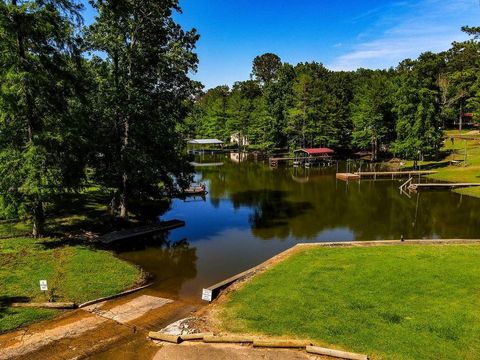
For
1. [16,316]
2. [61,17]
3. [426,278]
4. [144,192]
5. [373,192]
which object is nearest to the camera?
[16,316]

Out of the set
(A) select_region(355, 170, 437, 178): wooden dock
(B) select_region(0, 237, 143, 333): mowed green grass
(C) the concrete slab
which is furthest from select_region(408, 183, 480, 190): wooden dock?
(C) the concrete slab

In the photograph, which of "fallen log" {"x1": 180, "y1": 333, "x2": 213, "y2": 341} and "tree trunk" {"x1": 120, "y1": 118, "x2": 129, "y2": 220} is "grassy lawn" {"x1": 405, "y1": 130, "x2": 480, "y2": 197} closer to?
"tree trunk" {"x1": 120, "y1": 118, "x2": 129, "y2": 220}

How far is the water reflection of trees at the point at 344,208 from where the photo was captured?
34312 millimetres

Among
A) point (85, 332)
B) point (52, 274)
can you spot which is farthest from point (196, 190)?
point (85, 332)

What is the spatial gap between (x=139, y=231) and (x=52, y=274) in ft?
32.7

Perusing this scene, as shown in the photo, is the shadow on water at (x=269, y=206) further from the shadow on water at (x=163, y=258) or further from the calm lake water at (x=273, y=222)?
the shadow on water at (x=163, y=258)

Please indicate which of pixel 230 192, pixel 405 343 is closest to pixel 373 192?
pixel 230 192

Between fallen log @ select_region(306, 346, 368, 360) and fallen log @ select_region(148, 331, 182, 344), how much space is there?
5056 millimetres

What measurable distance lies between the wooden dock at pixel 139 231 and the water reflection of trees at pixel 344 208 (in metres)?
7.28

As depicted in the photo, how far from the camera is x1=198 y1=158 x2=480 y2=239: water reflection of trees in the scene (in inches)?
1351

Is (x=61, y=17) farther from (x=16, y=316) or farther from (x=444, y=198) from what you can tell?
(x=444, y=198)

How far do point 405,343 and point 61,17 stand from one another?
87.7 ft

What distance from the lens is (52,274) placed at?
21.2 meters

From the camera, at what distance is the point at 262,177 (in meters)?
66.9
